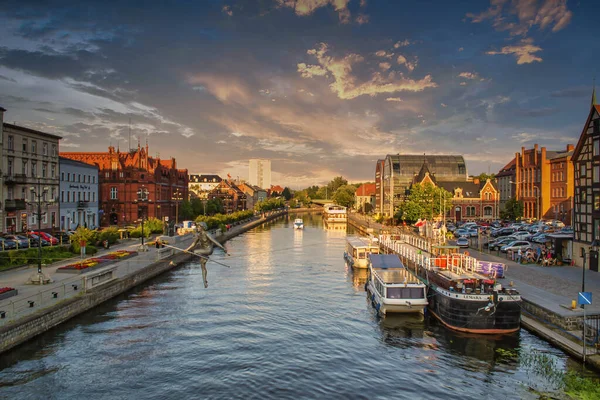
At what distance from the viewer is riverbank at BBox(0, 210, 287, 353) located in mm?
23078

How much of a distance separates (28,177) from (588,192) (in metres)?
63.7

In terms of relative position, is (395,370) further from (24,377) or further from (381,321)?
(24,377)

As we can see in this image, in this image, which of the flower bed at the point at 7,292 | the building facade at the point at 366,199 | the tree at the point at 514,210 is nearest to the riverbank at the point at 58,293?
the flower bed at the point at 7,292

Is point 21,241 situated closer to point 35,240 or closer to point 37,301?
point 35,240

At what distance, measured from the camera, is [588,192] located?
134 feet

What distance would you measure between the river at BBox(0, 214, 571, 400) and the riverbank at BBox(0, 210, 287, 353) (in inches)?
29.9

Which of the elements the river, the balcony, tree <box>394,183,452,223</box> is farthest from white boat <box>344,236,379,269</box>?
the balcony

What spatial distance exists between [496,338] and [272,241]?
58056 mm

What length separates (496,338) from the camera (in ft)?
84.4

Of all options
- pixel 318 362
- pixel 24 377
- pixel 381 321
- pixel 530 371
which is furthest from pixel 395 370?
pixel 24 377

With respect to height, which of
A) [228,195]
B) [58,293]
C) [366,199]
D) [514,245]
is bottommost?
[58,293]

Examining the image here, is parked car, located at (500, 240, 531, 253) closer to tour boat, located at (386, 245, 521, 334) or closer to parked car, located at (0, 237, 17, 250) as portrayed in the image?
tour boat, located at (386, 245, 521, 334)

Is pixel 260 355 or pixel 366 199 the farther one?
pixel 366 199

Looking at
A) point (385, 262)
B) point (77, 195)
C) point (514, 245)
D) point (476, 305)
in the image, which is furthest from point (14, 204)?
point (514, 245)
